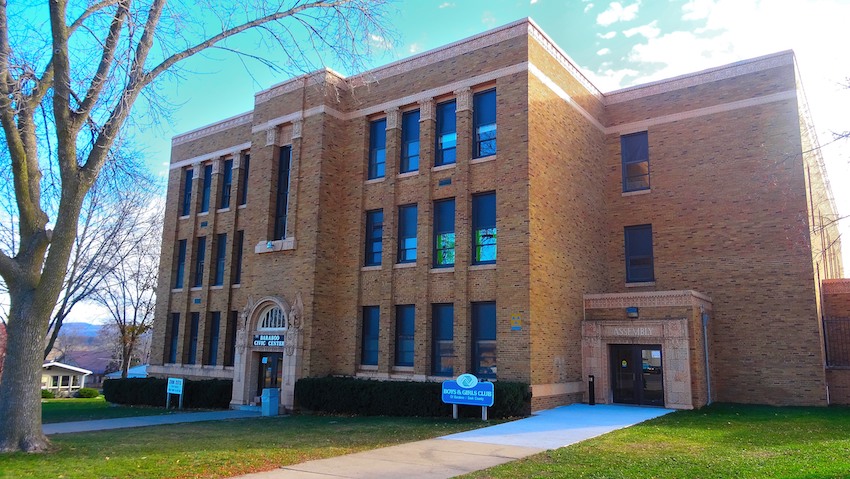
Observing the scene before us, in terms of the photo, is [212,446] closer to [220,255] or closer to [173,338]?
[220,255]

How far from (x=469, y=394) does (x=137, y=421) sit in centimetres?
1024

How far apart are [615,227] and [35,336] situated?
65.3 feet

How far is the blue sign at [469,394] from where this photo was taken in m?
17.4

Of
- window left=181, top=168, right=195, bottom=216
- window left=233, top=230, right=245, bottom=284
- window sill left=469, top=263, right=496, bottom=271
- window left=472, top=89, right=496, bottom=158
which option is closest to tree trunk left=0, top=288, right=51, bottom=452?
window sill left=469, top=263, right=496, bottom=271

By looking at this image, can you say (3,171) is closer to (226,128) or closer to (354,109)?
(354,109)

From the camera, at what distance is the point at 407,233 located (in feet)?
76.3

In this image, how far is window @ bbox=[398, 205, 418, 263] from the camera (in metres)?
23.1

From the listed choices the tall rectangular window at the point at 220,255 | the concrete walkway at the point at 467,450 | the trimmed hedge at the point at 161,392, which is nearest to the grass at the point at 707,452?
the concrete walkway at the point at 467,450

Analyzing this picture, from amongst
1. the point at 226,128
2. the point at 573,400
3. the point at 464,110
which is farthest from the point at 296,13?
the point at 226,128

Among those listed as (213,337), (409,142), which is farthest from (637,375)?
(213,337)

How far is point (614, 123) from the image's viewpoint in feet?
86.0

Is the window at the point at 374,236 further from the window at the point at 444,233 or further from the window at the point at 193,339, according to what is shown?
the window at the point at 193,339

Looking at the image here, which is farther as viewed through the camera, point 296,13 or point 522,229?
point 522,229

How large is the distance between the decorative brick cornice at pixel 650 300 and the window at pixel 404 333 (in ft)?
20.0
